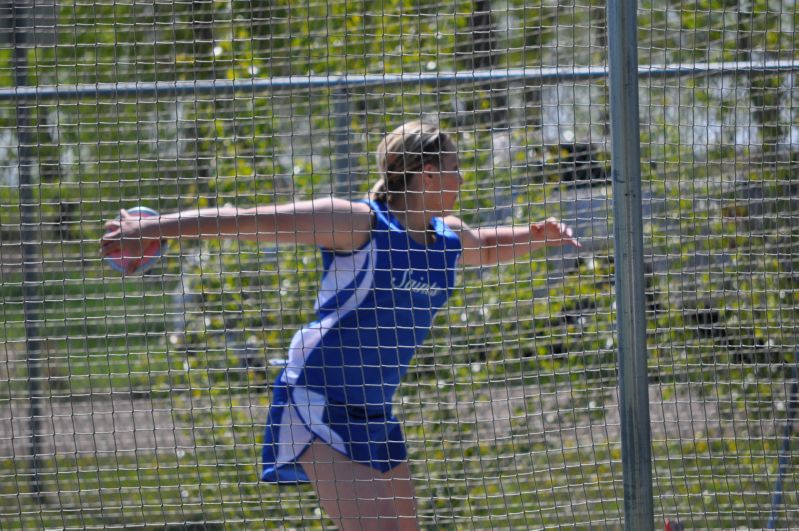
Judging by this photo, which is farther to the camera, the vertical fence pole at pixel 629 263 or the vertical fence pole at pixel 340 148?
the vertical fence pole at pixel 340 148

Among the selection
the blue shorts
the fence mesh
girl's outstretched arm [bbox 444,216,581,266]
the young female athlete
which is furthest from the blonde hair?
the fence mesh

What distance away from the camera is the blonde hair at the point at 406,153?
2.93 m

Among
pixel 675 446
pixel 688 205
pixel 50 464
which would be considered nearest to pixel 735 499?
pixel 675 446

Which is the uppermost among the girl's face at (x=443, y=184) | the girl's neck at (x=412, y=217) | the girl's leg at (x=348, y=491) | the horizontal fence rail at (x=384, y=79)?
the horizontal fence rail at (x=384, y=79)

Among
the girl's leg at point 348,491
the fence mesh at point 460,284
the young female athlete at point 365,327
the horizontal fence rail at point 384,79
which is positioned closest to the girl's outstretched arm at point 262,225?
the young female athlete at point 365,327

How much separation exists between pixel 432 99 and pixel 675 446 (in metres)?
2.05

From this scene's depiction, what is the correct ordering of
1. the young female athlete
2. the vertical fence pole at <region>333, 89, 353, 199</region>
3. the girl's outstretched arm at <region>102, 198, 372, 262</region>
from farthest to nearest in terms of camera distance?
the vertical fence pole at <region>333, 89, 353, 199</region>, the young female athlete, the girl's outstretched arm at <region>102, 198, 372, 262</region>

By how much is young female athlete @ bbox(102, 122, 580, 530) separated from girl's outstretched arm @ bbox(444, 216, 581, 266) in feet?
0.50

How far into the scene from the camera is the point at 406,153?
114 inches

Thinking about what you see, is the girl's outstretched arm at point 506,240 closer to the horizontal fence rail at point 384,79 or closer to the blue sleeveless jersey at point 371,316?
the blue sleeveless jersey at point 371,316

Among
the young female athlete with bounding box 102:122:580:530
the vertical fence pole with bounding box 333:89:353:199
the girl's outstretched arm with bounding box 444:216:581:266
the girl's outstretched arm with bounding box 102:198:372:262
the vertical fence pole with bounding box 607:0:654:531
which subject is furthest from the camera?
the vertical fence pole with bounding box 333:89:353:199

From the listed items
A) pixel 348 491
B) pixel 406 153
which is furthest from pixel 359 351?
pixel 406 153

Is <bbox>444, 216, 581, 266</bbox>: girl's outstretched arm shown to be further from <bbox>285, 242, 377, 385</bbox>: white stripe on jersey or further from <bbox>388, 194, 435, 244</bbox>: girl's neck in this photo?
<bbox>285, 242, 377, 385</bbox>: white stripe on jersey

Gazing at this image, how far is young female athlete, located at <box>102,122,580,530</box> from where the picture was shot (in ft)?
9.24
